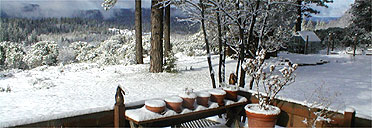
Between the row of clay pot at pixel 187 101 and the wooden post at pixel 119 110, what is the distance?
24 centimetres

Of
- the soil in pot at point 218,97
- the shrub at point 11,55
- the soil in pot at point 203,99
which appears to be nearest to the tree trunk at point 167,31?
the soil in pot at point 218,97

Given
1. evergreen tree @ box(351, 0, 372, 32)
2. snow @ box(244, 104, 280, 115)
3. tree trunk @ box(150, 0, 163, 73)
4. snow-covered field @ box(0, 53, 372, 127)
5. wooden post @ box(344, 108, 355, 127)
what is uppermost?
evergreen tree @ box(351, 0, 372, 32)

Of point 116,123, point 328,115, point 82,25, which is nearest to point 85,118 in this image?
point 116,123

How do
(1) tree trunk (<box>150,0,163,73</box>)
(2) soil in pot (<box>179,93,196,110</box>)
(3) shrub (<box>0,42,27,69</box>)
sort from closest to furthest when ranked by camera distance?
(2) soil in pot (<box>179,93,196,110</box>), (1) tree trunk (<box>150,0,163,73</box>), (3) shrub (<box>0,42,27,69</box>)

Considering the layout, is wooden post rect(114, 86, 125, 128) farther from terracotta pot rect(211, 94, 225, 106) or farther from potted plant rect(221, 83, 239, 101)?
potted plant rect(221, 83, 239, 101)

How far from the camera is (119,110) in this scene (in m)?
2.48

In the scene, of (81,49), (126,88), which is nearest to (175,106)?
(126,88)

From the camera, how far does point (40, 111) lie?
184 inches

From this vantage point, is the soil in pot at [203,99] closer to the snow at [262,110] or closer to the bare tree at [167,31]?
the snow at [262,110]

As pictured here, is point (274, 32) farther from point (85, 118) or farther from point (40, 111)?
point (85, 118)

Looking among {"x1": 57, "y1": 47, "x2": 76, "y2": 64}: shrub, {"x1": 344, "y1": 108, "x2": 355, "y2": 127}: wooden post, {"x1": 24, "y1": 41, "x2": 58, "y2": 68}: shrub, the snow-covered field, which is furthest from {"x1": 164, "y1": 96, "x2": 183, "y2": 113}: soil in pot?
{"x1": 57, "y1": 47, "x2": 76, "y2": 64}: shrub

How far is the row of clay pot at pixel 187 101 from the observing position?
8.31 ft

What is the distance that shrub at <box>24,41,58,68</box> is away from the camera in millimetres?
23075

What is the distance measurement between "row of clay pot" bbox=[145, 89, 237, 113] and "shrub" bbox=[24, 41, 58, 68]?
23.1 m
